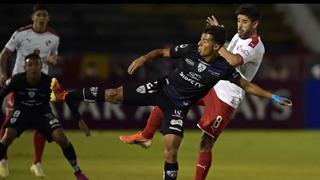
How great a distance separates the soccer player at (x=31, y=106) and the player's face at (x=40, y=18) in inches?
51.8

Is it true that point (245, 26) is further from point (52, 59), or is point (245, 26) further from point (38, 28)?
point (38, 28)

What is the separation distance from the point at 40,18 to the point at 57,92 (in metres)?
2.30

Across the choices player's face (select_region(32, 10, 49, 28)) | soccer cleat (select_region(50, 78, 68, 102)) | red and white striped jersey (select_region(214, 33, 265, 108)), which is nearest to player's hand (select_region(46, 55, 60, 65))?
player's face (select_region(32, 10, 49, 28))

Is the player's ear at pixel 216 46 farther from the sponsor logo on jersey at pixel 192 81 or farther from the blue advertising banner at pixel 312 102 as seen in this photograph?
the blue advertising banner at pixel 312 102

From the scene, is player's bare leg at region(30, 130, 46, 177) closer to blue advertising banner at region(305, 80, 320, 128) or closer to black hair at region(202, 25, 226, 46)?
black hair at region(202, 25, 226, 46)

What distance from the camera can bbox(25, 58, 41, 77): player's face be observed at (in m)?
10.4


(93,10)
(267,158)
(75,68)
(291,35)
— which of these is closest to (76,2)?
(93,10)

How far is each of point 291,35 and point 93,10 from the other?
6367 millimetres

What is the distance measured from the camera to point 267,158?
1473 cm

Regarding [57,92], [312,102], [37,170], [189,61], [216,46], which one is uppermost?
[216,46]

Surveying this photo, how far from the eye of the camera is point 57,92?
9.72 metres

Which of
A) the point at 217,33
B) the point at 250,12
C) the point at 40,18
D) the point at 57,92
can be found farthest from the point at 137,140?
the point at 40,18


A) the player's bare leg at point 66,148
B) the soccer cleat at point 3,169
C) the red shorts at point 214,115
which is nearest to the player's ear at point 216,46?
the red shorts at point 214,115

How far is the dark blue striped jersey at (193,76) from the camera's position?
932 cm
